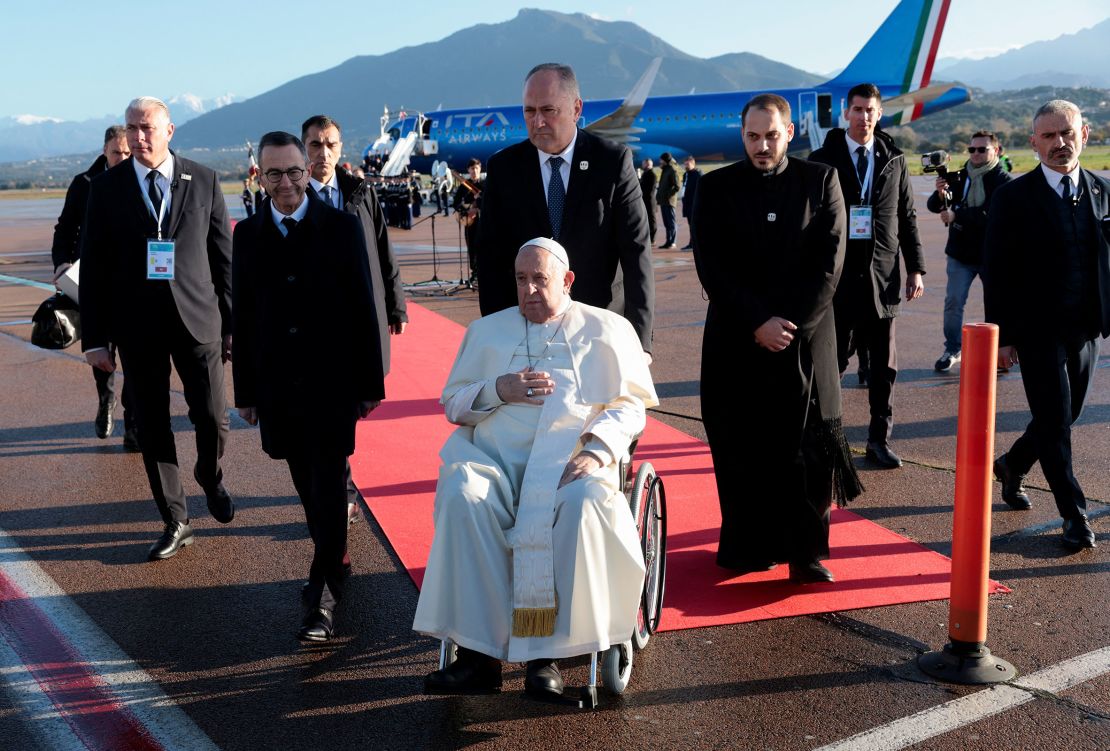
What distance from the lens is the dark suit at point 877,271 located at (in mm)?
6309

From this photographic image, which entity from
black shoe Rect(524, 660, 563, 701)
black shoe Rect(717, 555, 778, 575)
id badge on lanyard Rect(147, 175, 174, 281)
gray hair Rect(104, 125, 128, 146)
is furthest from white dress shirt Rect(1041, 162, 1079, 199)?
gray hair Rect(104, 125, 128, 146)

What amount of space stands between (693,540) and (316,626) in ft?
6.25

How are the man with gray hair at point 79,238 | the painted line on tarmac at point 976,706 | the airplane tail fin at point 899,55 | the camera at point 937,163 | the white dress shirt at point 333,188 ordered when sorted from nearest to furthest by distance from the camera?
the painted line on tarmac at point 976,706
the white dress shirt at point 333,188
the man with gray hair at point 79,238
the camera at point 937,163
the airplane tail fin at point 899,55

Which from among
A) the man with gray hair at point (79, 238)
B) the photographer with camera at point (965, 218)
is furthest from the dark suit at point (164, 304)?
the photographer with camera at point (965, 218)

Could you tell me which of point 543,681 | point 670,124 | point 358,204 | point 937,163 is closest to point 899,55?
point 670,124

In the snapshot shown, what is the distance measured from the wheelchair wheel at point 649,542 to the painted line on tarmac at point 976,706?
849 millimetres

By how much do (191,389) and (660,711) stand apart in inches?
114

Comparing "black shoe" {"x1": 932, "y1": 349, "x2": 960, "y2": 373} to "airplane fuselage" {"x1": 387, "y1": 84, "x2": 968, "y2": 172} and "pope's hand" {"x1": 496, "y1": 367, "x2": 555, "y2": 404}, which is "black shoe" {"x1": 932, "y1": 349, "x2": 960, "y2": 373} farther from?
"airplane fuselage" {"x1": 387, "y1": 84, "x2": 968, "y2": 172}

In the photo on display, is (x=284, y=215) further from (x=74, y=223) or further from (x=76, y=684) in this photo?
(x=74, y=223)

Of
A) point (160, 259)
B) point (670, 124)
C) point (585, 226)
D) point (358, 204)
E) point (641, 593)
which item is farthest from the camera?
point (670, 124)

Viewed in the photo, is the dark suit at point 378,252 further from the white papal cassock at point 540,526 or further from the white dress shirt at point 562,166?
the white papal cassock at point 540,526

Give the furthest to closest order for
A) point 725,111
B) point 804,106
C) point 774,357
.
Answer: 1. point 725,111
2. point 804,106
3. point 774,357

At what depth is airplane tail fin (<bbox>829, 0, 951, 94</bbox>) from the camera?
145 feet

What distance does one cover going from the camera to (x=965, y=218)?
8.74m
